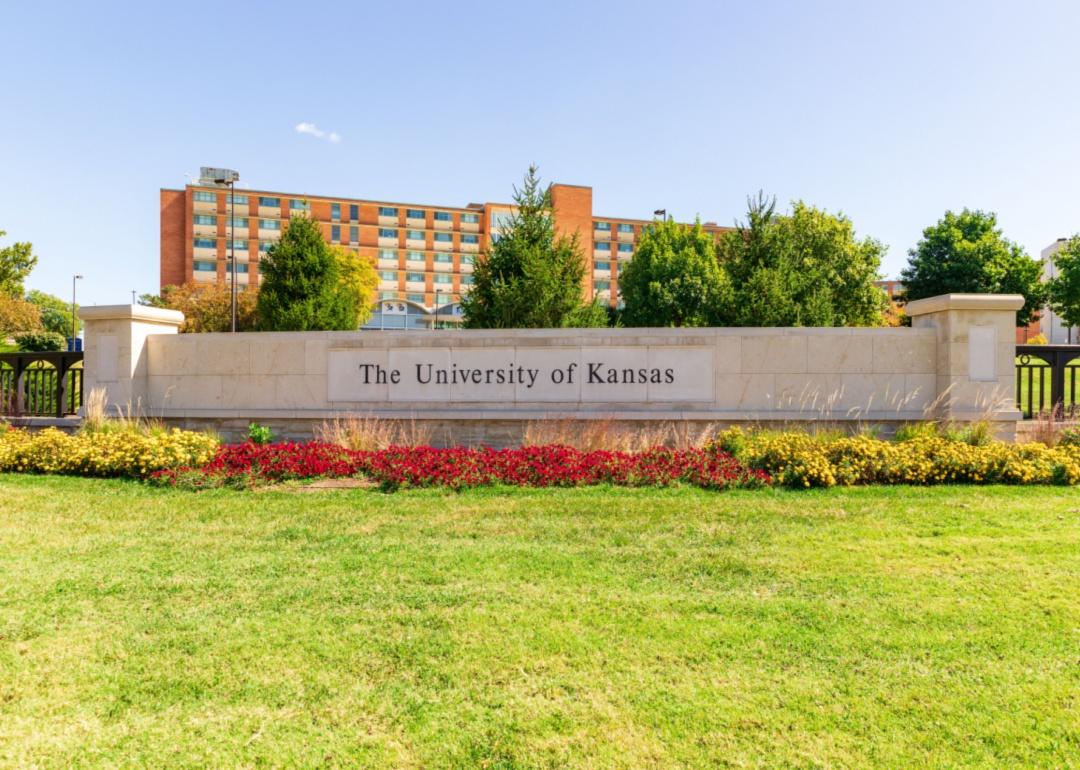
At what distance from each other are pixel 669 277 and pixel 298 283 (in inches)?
1165

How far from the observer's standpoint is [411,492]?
27.0 ft

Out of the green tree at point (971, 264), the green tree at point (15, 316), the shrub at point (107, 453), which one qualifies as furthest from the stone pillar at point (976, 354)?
the green tree at point (15, 316)

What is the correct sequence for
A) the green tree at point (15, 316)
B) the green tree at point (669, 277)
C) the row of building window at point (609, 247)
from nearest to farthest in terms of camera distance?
the green tree at point (15, 316) < the green tree at point (669, 277) < the row of building window at point (609, 247)

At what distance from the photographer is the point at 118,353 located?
39.3 feet

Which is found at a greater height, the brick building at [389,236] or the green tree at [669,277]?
the brick building at [389,236]

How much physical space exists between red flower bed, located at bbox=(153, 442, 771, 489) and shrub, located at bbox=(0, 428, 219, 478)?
0.33 meters

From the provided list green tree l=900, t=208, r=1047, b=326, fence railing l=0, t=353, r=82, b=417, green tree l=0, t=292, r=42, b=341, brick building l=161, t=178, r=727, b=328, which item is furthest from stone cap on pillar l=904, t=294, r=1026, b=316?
brick building l=161, t=178, r=727, b=328

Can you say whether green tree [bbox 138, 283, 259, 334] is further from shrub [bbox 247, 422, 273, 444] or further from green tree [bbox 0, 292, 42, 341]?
shrub [bbox 247, 422, 273, 444]

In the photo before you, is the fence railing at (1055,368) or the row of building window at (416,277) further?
the row of building window at (416,277)

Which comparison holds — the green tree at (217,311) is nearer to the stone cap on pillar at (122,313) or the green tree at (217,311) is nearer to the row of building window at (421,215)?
the stone cap on pillar at (122,313)

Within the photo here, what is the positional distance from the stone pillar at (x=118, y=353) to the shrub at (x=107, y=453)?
1857 millimetres

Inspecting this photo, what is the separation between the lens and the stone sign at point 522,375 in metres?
11.2

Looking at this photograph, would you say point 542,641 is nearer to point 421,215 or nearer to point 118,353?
point 118,353

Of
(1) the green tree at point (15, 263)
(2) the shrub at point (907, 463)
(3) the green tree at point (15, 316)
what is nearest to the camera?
(2) the shrub at point (907, 463)
